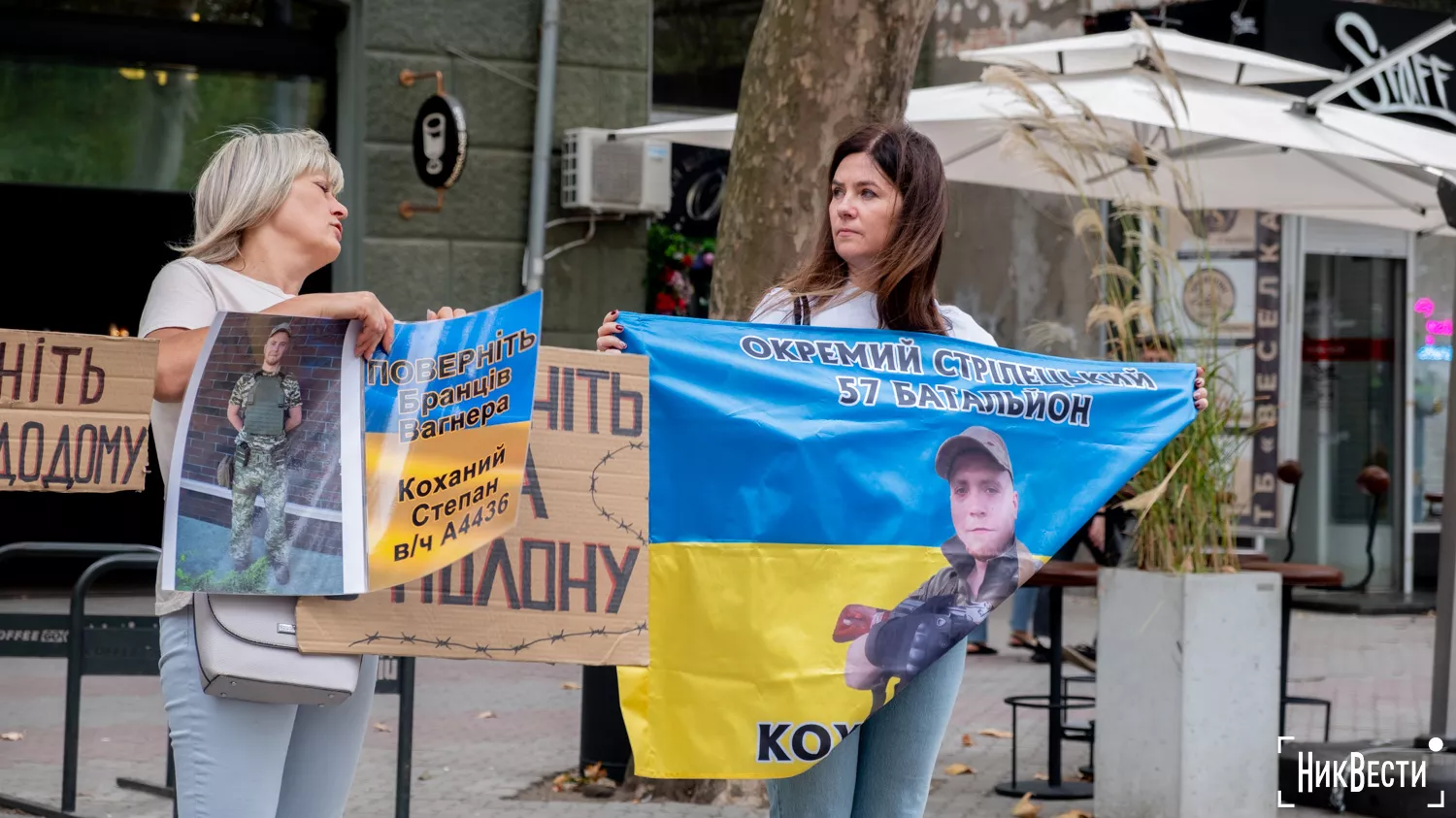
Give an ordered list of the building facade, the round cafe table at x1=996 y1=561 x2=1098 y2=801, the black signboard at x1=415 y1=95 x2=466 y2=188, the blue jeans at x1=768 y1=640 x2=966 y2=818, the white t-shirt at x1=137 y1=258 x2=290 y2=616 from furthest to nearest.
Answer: the building facade → the black signboard at x1=415 y1=95 x2=466 y2=188 → the round cafe table at x1=996 y1=561 x2=1098 y2=801 → the blue jeans at x1=768 y1=640 x2=966 y2=818 → the white t-shirt at x1=137 y1=258 x2=290 y2=616

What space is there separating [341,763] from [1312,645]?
34.6ft

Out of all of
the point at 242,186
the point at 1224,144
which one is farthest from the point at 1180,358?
the point at 242,186

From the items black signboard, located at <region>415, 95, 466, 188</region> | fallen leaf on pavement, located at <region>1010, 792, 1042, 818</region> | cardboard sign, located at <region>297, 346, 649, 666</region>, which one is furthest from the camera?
black signboard, located at <region>415, 95, 466, 188</region>

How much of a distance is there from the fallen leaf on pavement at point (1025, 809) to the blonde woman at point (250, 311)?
3926mm

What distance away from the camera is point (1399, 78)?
1509cm

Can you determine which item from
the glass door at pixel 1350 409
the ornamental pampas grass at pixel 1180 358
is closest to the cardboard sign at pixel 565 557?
the ornamental pampas grass at pixel 1180 358

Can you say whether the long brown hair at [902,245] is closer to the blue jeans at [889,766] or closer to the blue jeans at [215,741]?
the blue jeans at [889,766]

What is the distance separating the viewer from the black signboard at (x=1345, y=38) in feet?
49.2

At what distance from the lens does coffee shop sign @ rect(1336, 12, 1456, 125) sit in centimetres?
1495

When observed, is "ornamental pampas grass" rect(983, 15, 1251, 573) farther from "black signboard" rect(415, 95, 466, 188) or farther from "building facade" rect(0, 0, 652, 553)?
"building facade" rect(0, 0, 652, 553)

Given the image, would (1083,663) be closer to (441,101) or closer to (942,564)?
(942,564)

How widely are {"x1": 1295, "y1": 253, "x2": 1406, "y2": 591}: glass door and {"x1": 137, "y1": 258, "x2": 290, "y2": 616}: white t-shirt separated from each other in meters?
13.9

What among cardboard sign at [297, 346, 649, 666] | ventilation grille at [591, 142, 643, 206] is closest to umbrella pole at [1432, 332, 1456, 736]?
cardboard sign at [297, 346, 649, 666]

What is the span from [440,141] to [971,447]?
894 centimetres
